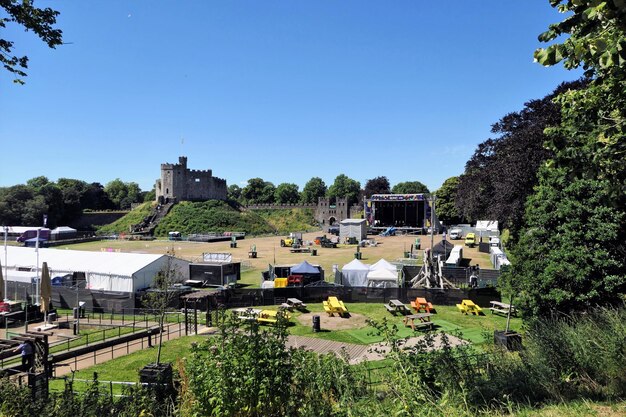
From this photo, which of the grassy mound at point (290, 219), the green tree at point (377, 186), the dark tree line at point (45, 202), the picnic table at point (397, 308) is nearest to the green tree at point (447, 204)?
the green tree at point (377, 186)

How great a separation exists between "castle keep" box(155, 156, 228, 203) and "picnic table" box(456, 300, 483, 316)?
7432cm

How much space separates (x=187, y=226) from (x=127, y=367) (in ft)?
202

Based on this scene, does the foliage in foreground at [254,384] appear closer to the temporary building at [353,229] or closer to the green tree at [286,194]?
the temporary building at [353,229]

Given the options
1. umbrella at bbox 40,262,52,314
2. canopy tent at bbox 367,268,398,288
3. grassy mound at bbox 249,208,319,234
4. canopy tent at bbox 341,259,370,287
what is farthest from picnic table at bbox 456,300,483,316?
grassy mound at bbox 249,208,319,234

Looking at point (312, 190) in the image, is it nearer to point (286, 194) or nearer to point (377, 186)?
point (286, 194)

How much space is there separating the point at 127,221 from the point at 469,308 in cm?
7459

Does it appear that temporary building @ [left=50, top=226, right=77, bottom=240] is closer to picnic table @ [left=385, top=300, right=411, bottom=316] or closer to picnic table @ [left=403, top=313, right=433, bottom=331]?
picnic table @ [left=385, top=300, right=411, bottom=316]

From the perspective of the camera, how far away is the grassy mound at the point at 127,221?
7379 cm

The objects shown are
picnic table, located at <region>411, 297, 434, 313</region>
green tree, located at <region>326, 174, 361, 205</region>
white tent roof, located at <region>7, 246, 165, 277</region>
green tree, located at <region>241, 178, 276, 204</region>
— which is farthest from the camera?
green tree, located at <region>241, 178, 276, 204</region>

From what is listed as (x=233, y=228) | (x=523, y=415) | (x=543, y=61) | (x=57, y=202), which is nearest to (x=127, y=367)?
(x=523, y=415)

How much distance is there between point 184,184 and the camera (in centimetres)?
8431

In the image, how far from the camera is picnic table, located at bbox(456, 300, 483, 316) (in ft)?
58.6

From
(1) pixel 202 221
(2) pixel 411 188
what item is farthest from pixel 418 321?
(2) pixel 411 188

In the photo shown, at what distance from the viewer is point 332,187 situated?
413ft
